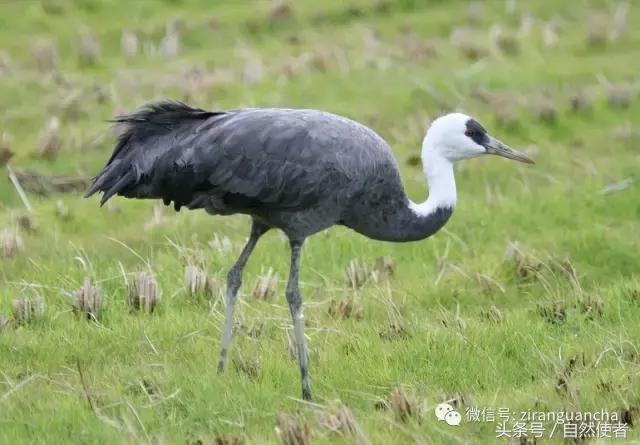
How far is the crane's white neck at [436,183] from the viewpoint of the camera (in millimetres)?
6957

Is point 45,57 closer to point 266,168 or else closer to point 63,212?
point 63,212

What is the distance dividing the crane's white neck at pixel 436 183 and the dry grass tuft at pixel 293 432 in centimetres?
185

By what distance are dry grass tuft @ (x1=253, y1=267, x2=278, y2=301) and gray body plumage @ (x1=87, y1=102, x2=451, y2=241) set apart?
39.6 inches

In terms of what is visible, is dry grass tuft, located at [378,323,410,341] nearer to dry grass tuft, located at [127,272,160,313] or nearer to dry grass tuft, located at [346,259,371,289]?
dry grass tuft, located at [346,259,371,289]

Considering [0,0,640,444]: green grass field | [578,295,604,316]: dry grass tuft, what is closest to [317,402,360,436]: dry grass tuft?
[0,0,640,444]: green grass field

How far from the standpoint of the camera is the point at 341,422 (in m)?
5.51

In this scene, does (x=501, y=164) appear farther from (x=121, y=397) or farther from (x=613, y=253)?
(x=121, y=397)

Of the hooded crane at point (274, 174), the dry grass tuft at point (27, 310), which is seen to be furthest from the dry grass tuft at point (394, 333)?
the dry grass tuft at point (27, 310)

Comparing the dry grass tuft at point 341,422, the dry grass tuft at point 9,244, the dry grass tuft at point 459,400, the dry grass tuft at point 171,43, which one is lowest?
the dry grass tuft at point 459,400

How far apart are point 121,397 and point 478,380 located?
1.84m

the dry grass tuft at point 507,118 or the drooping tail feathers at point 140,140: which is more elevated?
the drooping tail feathers at point 140,140

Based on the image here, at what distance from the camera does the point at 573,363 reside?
6465 millimetres

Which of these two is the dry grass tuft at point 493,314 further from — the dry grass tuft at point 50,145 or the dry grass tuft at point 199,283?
the dry grass tuft at point 50,145

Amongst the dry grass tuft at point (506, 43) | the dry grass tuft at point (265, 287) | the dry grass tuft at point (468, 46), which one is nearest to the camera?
the dry grass tuft at point (265, 287)
